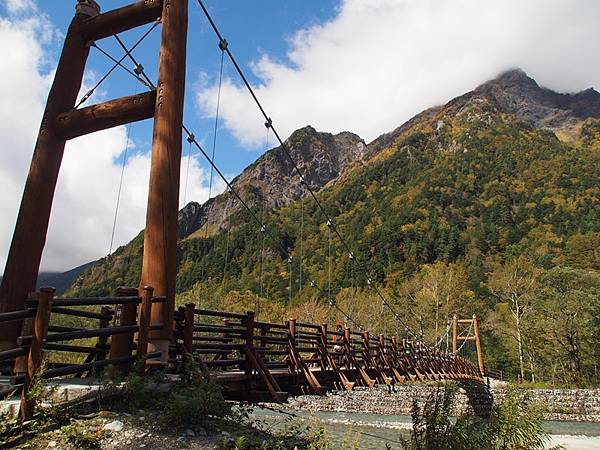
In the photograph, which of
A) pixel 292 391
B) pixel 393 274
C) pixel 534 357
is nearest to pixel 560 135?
pixel 393 274

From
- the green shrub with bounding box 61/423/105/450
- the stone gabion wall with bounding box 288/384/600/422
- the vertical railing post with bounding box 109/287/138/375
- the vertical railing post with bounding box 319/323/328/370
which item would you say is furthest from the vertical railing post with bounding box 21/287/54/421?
the stone gabion wall with bounding box 288/384/600/422

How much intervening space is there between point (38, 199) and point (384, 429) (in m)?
15.6

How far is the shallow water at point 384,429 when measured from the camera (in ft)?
45.9

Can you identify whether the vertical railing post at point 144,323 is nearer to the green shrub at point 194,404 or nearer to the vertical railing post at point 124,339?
the vertical railing post at point 124,339

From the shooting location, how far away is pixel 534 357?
2861 cm

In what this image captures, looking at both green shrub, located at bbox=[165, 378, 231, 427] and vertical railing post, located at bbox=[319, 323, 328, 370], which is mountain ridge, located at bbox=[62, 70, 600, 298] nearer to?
vertical railing post, located at bbox=[319, 323, 328, 370]

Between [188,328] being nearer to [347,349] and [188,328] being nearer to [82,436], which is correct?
[82,436]

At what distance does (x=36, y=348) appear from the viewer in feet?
9.91

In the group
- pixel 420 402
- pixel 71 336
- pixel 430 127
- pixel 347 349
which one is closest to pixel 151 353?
pixel 71 336

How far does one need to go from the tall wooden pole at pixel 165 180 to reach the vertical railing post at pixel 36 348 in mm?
1098

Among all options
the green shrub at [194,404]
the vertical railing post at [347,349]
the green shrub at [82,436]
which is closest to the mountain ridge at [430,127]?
the vertical railing post at [347,349]

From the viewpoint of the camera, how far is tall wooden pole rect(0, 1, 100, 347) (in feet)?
15.8

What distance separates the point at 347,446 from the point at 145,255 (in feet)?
7.89

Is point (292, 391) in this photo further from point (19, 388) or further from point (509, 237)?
point (509, 237)
